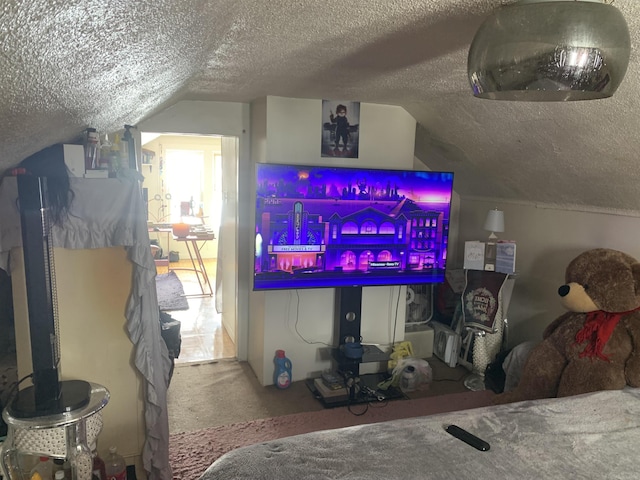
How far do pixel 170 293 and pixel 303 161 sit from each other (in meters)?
3.21

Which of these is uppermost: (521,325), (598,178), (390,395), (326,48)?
(326,48)

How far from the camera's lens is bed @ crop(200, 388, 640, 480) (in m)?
1.48

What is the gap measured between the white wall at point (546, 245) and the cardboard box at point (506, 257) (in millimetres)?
301

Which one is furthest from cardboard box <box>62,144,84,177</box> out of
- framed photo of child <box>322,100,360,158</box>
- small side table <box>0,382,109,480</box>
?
framed photo of child <box>322,100,360,158</box>

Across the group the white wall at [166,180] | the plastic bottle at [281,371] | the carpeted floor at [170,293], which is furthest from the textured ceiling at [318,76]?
the white wall at [166,180]

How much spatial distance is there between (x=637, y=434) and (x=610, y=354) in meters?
0.90

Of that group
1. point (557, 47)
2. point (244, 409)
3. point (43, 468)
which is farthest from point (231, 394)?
point (557, 47)

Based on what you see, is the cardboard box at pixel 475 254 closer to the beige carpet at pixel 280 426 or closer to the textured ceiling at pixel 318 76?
the textured ceiling at pixel 318 76

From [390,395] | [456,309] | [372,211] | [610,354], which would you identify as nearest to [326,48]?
[372,211]

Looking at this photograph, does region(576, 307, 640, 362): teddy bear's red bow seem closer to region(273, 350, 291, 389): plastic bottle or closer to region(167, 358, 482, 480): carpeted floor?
region(167, 358, 482, 480): carpeted floor

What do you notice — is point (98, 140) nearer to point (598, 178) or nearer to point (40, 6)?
point (40, 6)

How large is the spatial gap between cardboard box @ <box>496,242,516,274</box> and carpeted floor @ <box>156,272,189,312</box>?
11.0 ft

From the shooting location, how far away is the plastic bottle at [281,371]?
3486 mm

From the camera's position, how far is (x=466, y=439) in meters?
1.64
